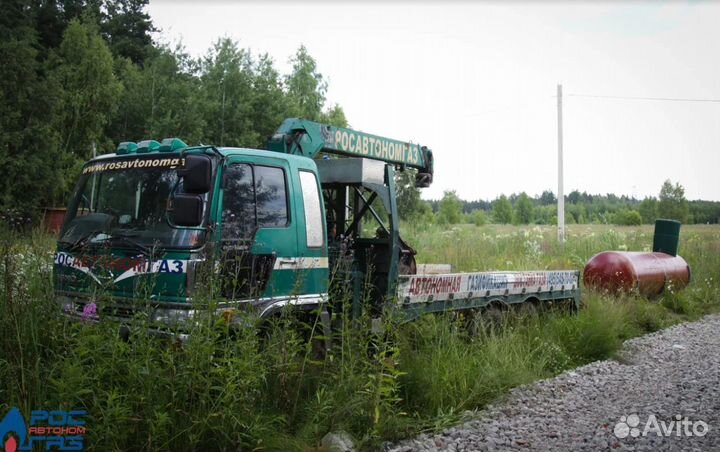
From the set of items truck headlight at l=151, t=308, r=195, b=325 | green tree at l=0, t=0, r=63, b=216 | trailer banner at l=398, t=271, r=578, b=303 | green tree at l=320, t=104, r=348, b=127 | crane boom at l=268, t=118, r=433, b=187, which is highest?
green tree at l=320, t=104, r=348, b=127

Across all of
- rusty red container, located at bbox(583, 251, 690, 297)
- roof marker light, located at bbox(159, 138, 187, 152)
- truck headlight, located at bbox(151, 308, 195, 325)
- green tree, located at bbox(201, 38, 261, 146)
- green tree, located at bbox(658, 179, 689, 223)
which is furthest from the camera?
green tree, located at bbox(658, 179, 689, 223)

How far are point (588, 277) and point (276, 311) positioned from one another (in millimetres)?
9947

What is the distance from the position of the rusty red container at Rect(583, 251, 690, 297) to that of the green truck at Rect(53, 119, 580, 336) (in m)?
7.13

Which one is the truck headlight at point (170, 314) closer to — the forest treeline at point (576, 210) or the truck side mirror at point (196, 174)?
the truck side mirror at point (196, 174)

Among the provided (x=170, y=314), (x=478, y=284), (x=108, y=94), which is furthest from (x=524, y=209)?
(x=170, y=314)

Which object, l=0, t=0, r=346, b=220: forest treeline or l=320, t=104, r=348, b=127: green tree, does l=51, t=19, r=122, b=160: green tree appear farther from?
l=320, t=104, r=348, b=127: green tree

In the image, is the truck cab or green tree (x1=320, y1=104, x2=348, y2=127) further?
green tree (x1=320, y1=104, x2=348, y2=127)

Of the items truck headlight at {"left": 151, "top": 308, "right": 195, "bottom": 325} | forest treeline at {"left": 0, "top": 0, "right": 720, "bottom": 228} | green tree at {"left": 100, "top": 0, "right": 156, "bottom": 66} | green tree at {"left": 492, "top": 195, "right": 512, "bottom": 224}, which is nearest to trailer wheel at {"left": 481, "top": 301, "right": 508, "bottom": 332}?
truck headlight at {"left": 151, "top": 308, "right": 195, "bottom": 325}

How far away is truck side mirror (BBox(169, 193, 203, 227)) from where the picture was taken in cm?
507

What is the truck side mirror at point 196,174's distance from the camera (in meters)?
5.11

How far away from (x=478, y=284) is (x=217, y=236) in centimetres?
416

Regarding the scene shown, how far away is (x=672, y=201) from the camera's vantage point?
65438 millimetres

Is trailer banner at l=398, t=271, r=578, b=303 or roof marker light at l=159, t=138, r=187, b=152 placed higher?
roof marker light at l=159, t=138, r=187, b=152

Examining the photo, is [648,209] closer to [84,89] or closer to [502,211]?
[502,211]
